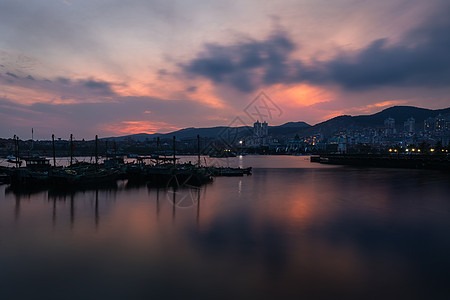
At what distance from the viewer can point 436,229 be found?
67.0 feet

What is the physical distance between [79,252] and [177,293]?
24.4 ft

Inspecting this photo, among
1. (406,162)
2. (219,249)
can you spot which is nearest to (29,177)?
(219,249)

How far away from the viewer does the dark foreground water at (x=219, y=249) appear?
11.4m

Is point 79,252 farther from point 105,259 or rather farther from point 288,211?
point 288,211

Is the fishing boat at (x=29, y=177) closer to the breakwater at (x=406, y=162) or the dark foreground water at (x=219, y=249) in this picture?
the dark foreground water at (x=219, y=249)

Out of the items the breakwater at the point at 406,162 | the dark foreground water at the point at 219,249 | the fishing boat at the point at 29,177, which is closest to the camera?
the dark foreground water at the point at 219,249

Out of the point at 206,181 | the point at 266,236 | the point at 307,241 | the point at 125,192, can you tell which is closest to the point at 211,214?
the point at 266,236

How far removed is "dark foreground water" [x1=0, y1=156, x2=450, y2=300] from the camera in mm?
11375

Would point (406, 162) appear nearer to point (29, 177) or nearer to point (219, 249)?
point (219, 249)

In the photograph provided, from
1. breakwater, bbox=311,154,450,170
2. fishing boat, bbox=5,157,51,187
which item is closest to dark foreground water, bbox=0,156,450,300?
fishing boat, bbox=5,157,51,187

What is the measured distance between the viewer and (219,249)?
16.0 m

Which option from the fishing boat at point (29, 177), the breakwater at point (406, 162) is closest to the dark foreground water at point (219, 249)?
the fishing boat at point (29, 177)

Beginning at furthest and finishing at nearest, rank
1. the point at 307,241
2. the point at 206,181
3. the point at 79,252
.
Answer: the point at 206,181
the point at 307,241
the point at 79,252

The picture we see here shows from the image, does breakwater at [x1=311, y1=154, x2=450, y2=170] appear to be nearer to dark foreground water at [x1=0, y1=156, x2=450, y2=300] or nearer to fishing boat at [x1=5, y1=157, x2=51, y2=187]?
dark foreground water at [x1=0, y1=156, x2=450, y2=300]
